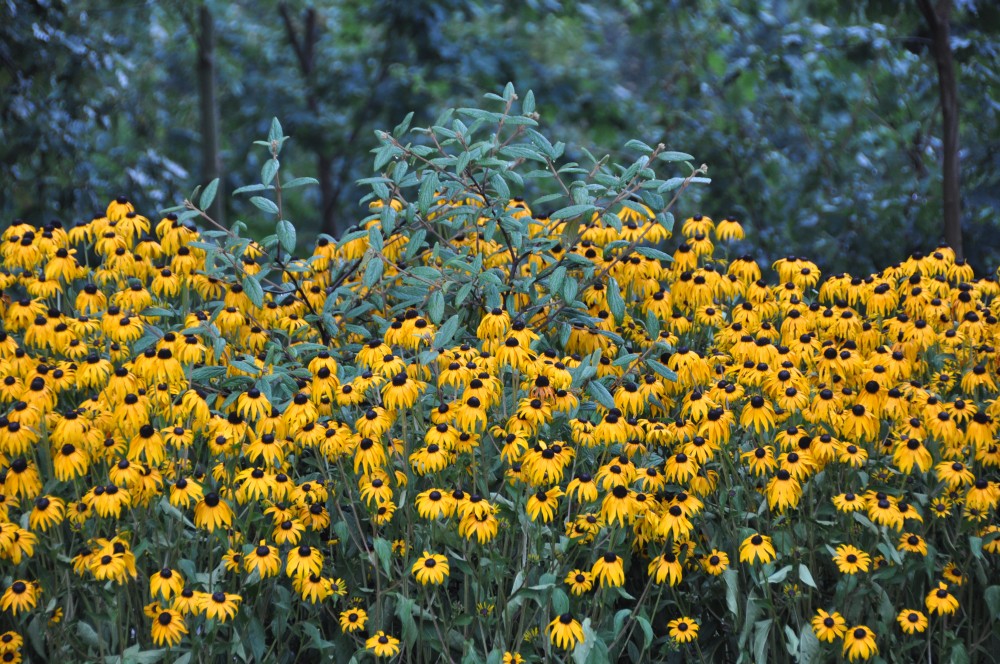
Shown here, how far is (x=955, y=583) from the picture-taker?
2842 millimetres

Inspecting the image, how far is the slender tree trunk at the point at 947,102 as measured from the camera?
4871 mm

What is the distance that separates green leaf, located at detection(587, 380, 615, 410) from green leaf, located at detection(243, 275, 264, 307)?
1022 mm

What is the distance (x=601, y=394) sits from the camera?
290 cm

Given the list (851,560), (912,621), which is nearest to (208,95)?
(851,560)

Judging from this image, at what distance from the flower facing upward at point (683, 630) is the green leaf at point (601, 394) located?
0.58 meters

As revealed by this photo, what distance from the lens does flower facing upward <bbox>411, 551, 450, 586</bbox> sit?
2641mm

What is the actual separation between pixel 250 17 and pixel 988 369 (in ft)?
31.8

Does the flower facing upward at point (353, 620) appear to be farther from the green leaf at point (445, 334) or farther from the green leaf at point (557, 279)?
the green leaf at point (557, 279)

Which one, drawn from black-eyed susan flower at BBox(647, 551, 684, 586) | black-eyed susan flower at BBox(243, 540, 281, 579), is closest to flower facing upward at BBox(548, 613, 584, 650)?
black-eyed susan flower at BBox(647, 551, 684, 586)

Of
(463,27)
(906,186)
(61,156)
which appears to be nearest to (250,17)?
(463,27)

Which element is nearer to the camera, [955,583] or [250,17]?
[955,583]

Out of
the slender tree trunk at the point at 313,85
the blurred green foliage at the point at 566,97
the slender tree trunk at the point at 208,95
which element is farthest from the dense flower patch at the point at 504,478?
the slender tree trunk at the point at 313,85

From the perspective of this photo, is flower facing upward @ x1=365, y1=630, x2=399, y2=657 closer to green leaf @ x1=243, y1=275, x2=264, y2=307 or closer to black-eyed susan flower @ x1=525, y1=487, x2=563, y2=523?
black-eyed susan flower @ x1=525, y1=487, x2=563, y2=523

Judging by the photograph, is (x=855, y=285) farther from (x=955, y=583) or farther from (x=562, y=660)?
(x=562, y=660)
